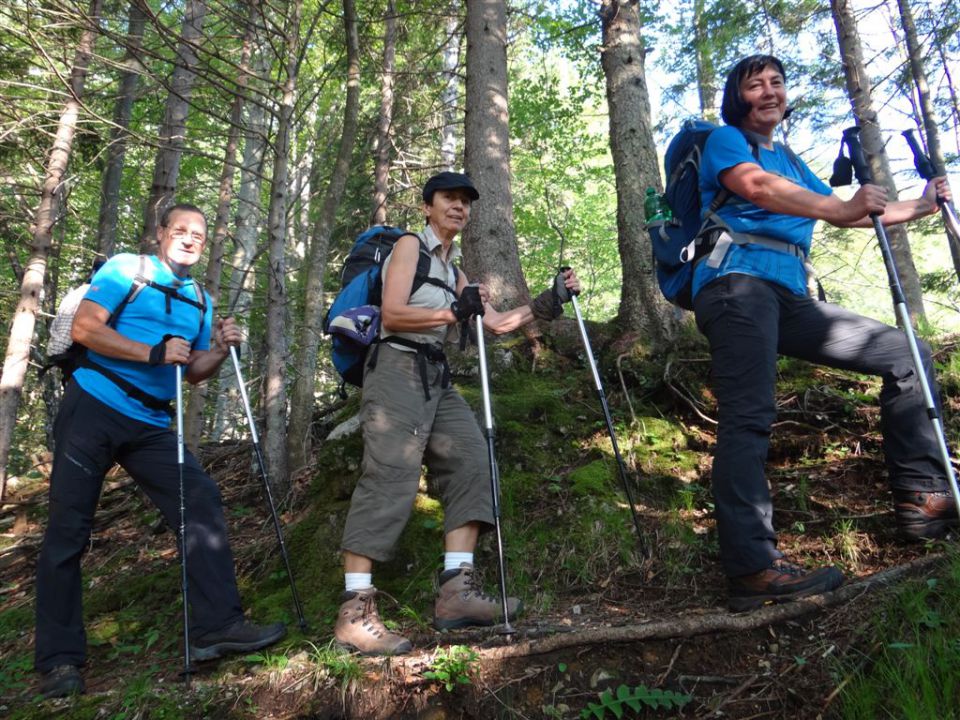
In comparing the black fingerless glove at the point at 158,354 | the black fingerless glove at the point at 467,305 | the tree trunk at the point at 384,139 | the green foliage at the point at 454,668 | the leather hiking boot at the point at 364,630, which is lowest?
the green foliage at the point at 454,668

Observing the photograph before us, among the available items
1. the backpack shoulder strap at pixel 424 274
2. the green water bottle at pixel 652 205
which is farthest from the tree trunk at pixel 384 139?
the green water bottle at pixel 652 205

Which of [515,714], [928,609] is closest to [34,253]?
[515,714]

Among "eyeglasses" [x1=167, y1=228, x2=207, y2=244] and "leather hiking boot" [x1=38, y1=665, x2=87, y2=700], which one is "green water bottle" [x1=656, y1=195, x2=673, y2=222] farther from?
"leather hiking boot" [x1=38, y1=665, x2=87, y2=700]

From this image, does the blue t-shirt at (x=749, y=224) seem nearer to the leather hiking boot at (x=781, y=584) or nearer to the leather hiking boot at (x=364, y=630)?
the leather hiking boot at (x=781, y=584)

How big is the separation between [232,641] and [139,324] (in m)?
1.92

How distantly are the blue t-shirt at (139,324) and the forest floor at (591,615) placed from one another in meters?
1.49

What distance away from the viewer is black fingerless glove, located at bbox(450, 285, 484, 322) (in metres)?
3.67

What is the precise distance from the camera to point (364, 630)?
342cm

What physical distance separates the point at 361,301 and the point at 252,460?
181 inches

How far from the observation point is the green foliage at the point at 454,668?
3047 millimetres

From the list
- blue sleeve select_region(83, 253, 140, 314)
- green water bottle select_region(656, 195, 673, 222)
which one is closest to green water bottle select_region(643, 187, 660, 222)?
green water bottle select_region(656, 195, 673, 222)

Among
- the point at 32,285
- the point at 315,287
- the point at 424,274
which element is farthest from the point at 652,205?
the point at 32,285

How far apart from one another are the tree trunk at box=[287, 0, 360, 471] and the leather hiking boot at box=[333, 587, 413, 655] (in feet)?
11.5

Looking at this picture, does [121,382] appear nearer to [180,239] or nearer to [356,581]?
[180,239]
